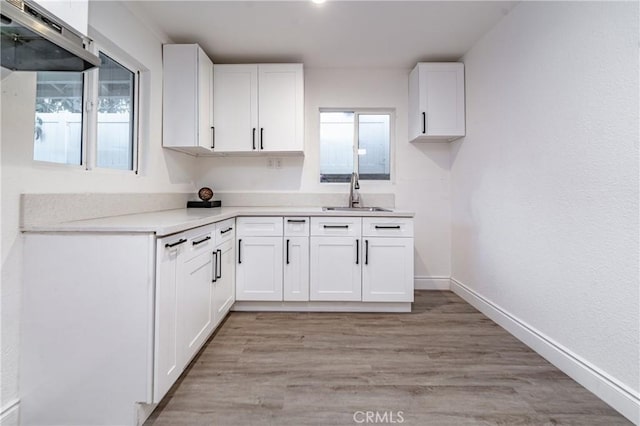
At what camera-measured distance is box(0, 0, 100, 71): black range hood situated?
0.94m

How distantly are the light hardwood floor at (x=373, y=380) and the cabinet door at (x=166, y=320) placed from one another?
0.56ft

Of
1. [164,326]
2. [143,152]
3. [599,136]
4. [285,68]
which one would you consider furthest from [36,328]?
[599,136]

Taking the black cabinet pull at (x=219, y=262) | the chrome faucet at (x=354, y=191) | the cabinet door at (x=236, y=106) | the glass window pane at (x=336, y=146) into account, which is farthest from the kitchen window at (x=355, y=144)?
the black cabinet pull at (x=219, y=262)

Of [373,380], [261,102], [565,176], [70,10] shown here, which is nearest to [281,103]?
[261,102]

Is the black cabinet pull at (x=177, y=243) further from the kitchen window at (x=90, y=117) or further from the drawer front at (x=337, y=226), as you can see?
the drawer front at (x=337, y=226)

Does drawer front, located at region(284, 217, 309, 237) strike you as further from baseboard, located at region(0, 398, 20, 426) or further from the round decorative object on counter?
baseboard, located at region(0, 398, 20, 426)

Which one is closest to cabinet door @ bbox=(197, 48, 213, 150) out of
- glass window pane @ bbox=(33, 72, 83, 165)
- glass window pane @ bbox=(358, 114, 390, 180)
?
glass window pane @ bbox=(33, 72, 83, 165)

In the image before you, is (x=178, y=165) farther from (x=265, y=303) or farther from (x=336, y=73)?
(x=336, y=73)

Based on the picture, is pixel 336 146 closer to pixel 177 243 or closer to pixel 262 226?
pixel 262 226

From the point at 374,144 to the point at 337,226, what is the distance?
125 cm

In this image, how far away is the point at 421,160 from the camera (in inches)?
127

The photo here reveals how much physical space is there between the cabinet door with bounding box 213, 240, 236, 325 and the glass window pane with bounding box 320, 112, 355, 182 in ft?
4.47

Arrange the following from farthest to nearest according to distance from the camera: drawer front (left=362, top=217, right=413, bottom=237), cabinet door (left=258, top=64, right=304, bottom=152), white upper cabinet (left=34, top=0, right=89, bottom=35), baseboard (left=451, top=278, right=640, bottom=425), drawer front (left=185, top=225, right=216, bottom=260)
Answer: cabinet door (left=258, top=64, right=304, bottom=152), drawer front (left=362, top=217, right=413, bottom=237), drawer front (left=185, top=225, right=216, bottom=260), baseboard (left=451, top=278, right=640, bottom=425), white upper cabinet (left=34, top=0, right=89, bottom=35)

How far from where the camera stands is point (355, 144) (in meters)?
3.27
